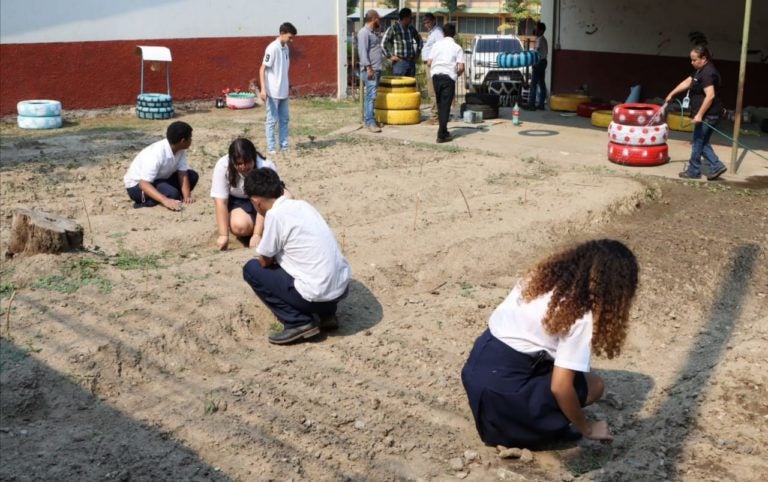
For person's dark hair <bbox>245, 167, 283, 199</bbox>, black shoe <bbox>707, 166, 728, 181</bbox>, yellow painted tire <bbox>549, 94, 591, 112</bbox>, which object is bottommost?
black shoe <bbox>707, 166, 728, 181</bbox>

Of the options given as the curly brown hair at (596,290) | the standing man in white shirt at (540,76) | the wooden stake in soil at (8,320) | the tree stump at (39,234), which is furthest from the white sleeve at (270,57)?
the curly brown hair at (596,290)

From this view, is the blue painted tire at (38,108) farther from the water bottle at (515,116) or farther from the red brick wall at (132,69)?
the water bottle at (515,116)

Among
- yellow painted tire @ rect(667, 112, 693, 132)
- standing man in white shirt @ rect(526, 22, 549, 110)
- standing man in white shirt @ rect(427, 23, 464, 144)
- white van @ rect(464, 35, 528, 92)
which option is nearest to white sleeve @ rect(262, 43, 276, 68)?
standing man in white shirt @ rect(427, 23, 464, 144)

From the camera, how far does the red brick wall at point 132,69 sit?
15.4 m

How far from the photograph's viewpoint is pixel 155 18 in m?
16.9

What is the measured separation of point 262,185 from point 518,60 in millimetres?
12633

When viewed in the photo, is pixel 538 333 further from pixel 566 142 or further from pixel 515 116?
pixel 515 116

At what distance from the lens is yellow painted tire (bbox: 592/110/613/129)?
14430 millimetres

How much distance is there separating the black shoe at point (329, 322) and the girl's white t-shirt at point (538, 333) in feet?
6.13

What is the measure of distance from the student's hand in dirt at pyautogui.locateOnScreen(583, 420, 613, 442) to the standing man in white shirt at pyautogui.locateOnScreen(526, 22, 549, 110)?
43.5ft

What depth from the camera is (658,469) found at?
163 inches

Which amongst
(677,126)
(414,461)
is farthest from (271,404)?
(677,126)

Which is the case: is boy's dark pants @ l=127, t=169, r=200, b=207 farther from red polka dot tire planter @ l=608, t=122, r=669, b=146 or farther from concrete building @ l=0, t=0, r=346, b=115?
concrete building @ l=0, t=0, r=346, b=115

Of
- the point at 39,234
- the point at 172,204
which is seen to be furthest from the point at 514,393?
the point at 172,204
